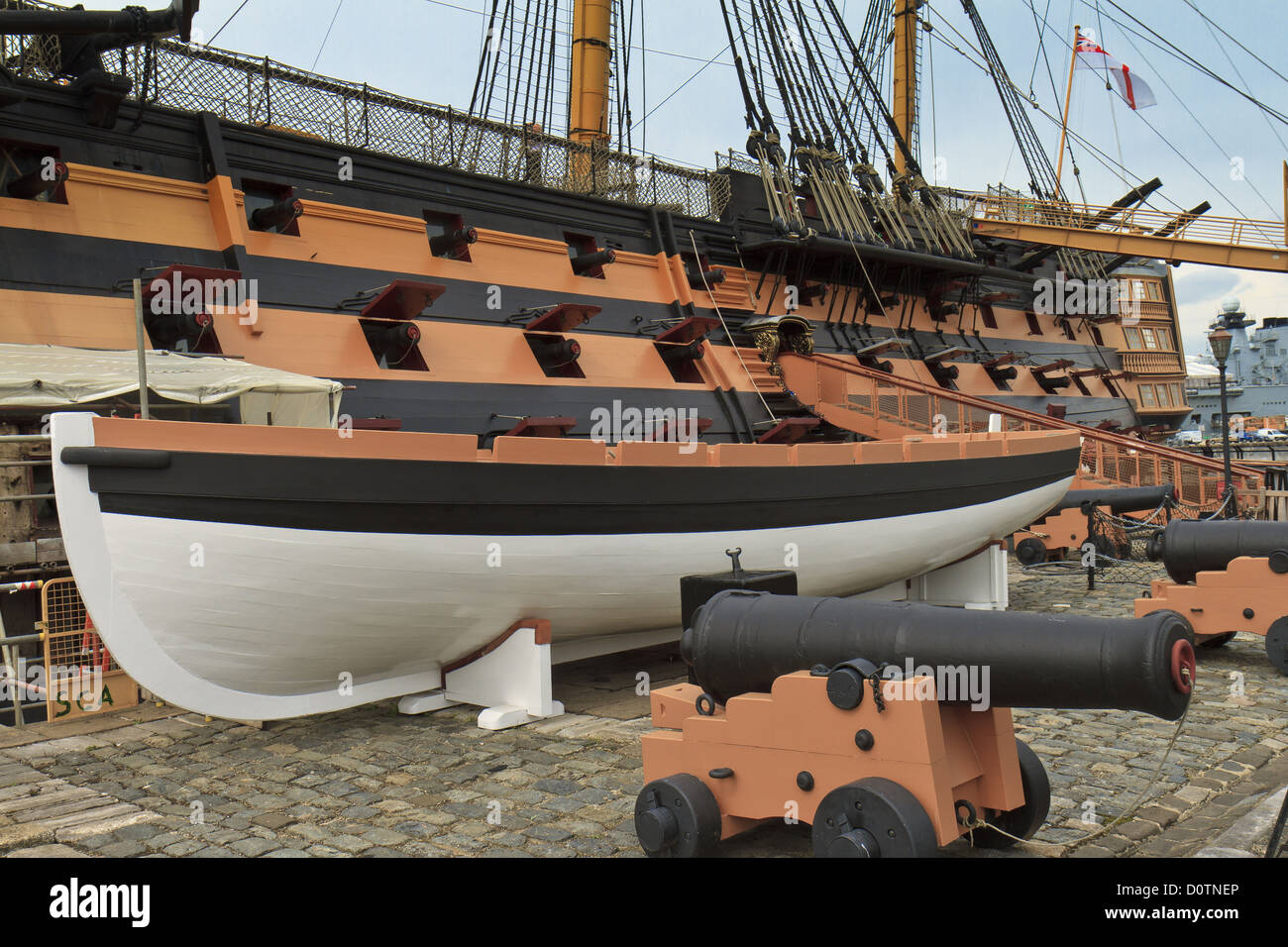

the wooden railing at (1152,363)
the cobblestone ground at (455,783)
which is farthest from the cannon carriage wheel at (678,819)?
the wooden railing at (1152,363)

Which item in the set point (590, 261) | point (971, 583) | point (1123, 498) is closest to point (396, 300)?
point (590, 261)

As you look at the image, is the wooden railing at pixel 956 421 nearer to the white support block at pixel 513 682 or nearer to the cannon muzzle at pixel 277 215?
the cannon muzzle at pixel 277 215

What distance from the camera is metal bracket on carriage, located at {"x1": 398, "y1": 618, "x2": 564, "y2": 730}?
6.89 m

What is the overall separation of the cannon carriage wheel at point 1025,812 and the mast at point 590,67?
14.9 meters

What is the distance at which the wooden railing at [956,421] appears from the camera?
14484 millimetres

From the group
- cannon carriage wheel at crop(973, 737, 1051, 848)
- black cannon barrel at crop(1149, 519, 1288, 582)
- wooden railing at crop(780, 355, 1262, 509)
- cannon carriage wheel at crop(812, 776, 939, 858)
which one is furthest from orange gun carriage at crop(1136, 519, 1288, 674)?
wooden railing at crop(780, 355, 1262, 509)

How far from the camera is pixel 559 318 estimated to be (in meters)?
11.5

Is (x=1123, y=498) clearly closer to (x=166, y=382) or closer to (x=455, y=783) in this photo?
(x=455, y=783)

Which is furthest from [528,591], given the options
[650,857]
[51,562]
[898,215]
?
[898,215]

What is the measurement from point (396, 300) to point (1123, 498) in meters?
10.9

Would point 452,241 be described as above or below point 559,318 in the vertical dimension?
above
